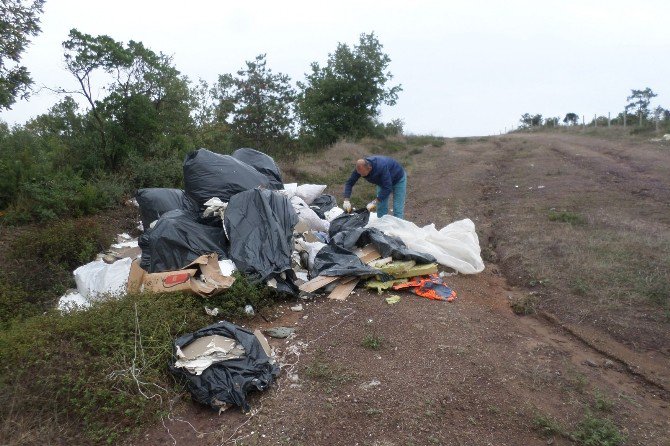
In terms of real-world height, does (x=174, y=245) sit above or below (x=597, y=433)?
above

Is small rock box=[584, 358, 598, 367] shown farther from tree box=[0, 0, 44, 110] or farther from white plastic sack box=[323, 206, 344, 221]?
tree box=[0, 0, 44, 110]

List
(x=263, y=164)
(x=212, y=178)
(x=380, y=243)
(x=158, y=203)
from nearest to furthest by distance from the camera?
(x=380, y=243) → (x=212, y=178) → (x=158, y=203) → (x=263, y=164)

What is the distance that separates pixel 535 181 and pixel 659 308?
6378mm

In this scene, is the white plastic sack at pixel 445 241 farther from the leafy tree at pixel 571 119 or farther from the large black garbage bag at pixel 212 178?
the leafy tree at pixel 571 119

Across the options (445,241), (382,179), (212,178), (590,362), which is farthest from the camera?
(382,179)

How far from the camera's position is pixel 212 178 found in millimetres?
4805

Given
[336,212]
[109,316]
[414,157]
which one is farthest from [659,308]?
[414,157]

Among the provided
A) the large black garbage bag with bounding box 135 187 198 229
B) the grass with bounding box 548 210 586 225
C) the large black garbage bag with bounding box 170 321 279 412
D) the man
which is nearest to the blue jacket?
the man

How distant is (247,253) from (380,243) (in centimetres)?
129

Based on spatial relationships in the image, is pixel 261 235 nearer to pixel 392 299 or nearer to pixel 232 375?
pixel 392 299

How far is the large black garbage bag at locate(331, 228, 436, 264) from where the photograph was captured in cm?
442

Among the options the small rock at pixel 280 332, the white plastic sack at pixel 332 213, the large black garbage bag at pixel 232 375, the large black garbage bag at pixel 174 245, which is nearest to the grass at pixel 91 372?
the large black garbage bag at pixel 232 375

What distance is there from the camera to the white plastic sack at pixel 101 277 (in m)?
4.07

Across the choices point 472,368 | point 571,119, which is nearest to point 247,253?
point 472,368
